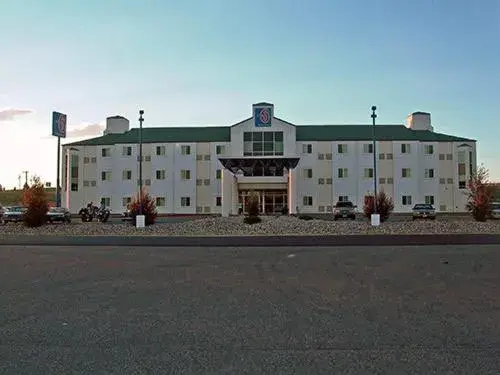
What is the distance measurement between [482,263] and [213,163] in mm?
55425

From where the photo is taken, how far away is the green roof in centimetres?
6794

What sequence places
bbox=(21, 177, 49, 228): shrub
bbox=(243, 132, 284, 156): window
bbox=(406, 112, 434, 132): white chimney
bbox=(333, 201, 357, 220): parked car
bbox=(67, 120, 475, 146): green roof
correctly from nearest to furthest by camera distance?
1. bbox=(21, 177, 49, 228): shrub
2. bbox=(333, 201, 357, 220): parked car
3. bbox=(243, 132, 284, 156): window
4. bbox=(67, 120, 475, 146): green roof
5. bbox=(406, 112, 434, 132): white chimney

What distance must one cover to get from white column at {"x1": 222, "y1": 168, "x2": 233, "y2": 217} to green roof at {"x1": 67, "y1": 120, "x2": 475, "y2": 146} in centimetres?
1123

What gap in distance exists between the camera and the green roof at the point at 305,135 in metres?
67.9

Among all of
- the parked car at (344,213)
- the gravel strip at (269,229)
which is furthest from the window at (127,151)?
the gravel strip at (269,229)

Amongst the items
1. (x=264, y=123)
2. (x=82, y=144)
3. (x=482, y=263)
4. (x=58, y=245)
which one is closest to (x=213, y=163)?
(x=264, y=123)

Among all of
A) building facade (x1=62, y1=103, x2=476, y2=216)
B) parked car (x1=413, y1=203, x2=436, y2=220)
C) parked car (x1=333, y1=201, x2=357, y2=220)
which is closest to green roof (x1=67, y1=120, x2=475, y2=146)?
building facade (x1=62, y1=103, x2=476, y2=216)

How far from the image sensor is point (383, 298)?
29.7 ft

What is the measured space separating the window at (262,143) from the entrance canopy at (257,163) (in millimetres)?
2940

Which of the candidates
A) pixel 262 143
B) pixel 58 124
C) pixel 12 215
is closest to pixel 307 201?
pixel 262 143

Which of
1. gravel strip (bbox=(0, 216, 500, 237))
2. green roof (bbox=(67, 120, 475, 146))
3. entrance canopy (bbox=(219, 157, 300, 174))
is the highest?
green roof (bbox=(67, 120, 475, 146))

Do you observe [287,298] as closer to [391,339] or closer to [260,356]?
[391,339]

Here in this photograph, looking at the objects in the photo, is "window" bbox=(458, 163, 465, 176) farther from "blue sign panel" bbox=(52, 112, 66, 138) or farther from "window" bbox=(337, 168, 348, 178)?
"blue sign panel" bbox=(52, 112, 66, 138)

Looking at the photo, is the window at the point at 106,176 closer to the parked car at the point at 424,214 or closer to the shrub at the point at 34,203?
the shrub at the point at 34,203
